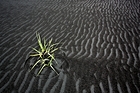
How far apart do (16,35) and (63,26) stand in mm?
1737

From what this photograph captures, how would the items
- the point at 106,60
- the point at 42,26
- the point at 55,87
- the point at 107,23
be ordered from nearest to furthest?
the point at 55,87 < the point at 106,60 < the point at 42,26 < the point at 107,23

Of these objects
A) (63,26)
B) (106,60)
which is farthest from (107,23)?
(106,60)

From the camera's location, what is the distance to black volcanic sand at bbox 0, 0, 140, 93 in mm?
2799

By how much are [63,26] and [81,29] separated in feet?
2.30

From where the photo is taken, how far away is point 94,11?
6.97 metres

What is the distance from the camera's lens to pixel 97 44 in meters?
4.23

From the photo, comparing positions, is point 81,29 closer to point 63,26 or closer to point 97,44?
point 63,26

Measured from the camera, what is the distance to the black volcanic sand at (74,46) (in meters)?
2.80

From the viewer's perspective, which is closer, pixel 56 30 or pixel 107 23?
pixel 56 30

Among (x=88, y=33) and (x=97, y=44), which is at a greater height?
(x=88, y=33)

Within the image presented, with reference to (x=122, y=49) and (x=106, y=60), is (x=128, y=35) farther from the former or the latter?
(x=106, y=60)

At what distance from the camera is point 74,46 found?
408 centimetres

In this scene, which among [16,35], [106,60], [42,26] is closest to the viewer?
[106,60]

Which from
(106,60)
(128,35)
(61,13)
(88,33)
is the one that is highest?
(61,13)
